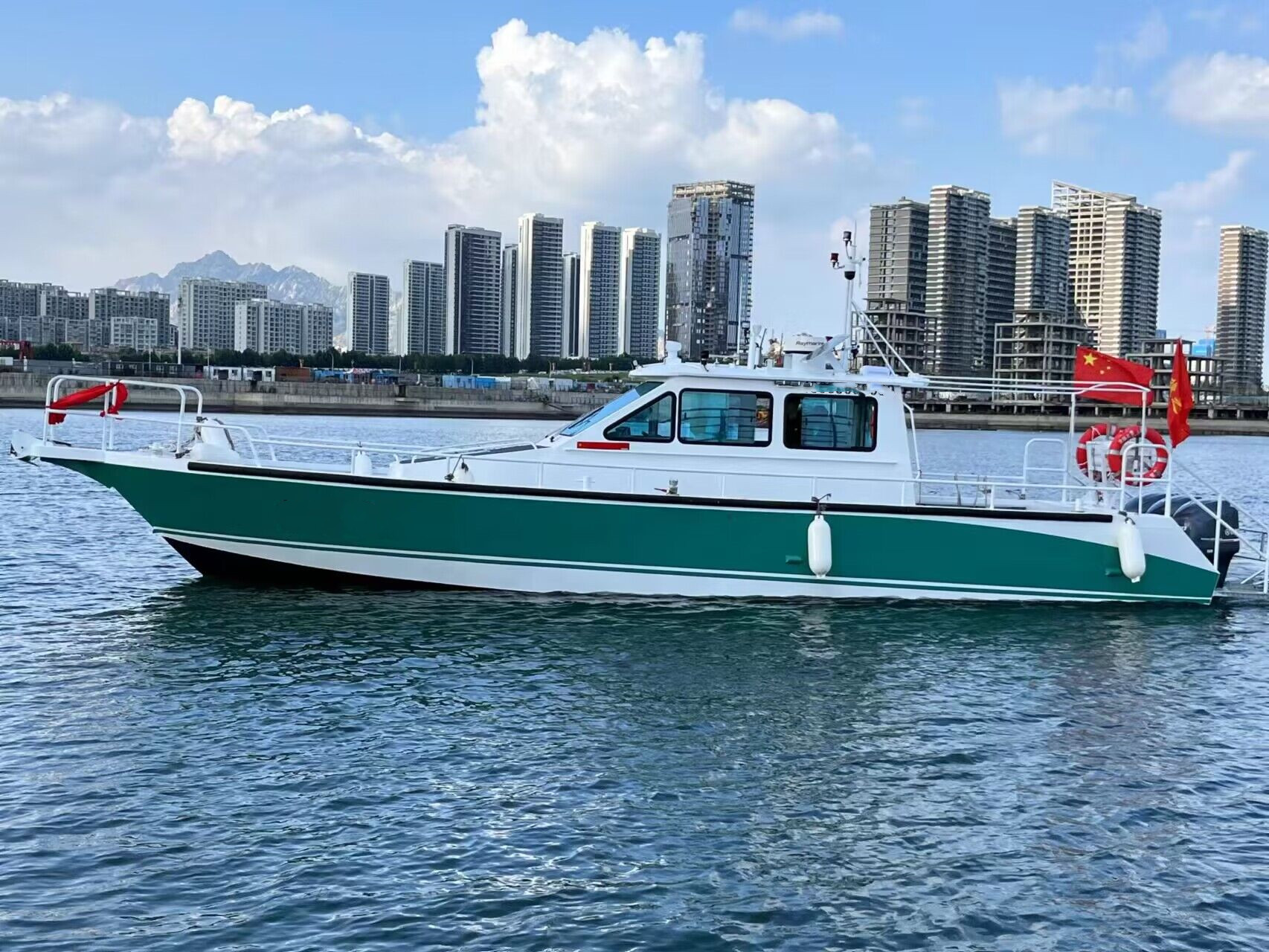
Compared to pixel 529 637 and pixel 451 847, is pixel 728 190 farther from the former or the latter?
pixel 451 847

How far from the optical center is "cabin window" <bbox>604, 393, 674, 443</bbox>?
A: 1450 cm

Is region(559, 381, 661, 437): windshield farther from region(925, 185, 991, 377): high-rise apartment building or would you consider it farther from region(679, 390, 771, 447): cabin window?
region(925, 185, 991, 377): high-rise apartment building

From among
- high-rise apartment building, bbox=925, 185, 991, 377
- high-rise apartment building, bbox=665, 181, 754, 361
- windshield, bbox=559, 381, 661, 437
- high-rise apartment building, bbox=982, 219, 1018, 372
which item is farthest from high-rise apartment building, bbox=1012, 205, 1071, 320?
windshield, bbox=559, 381, 661, 437

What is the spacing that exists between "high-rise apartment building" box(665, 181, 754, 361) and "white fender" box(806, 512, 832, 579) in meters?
2.62

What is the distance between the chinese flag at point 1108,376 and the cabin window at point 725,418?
3938 mm

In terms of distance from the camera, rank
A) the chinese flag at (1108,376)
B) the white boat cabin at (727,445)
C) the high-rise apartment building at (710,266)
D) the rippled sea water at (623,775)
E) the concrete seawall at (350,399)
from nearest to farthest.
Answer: the rippled sea water at (623,775) < the white boat cabin at (727,445) < the chinese flag at (1108,376) < the high-rise apartment building at (710,266) < the concrete seawall at (350,399)

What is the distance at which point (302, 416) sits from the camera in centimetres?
9288

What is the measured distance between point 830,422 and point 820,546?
5.34 ft

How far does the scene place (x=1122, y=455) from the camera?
595 inches

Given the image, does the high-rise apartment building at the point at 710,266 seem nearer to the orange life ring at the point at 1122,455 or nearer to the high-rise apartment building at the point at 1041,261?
the orange life ring at the point at 1122,455

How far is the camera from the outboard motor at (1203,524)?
604 inches

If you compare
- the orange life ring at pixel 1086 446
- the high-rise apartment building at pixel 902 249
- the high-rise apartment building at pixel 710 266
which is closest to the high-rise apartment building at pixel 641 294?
the high-rise apartment building at pixel 902 249

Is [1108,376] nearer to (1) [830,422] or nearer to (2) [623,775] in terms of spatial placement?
(1) [830,422]

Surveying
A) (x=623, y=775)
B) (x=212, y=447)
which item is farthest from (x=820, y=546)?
A: (x=212, y=447)
